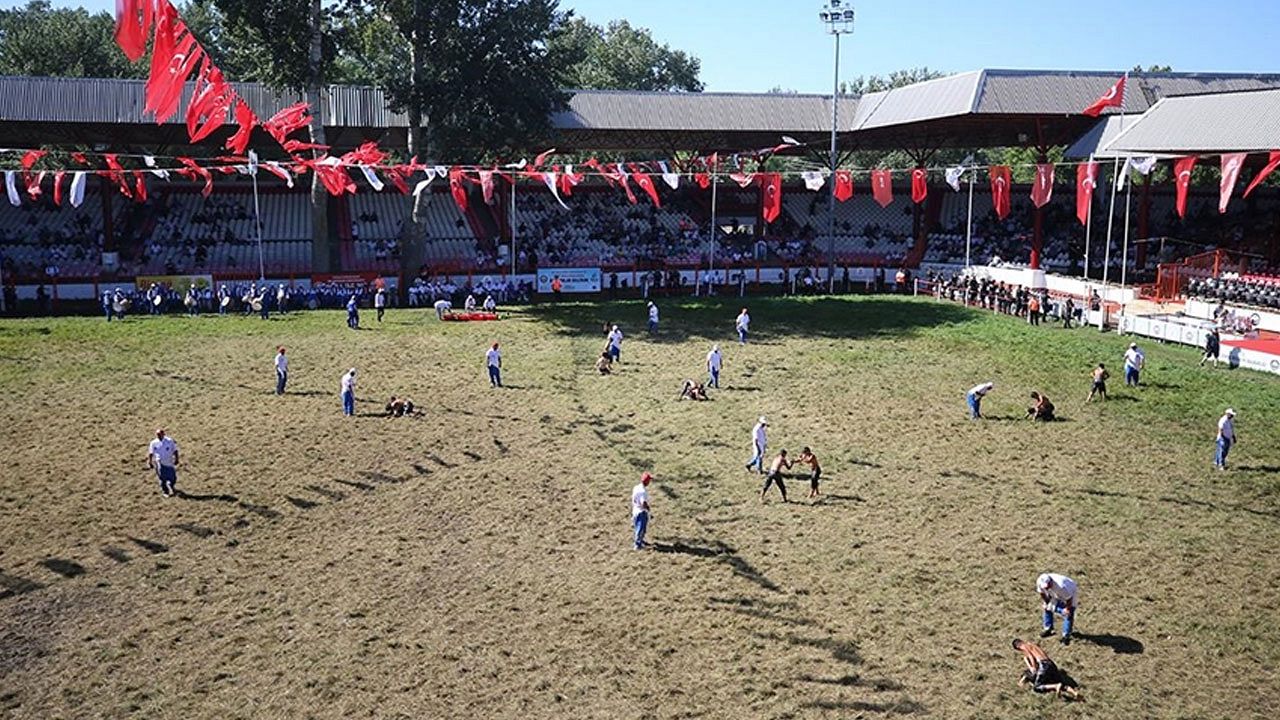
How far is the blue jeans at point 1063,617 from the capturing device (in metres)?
12.5

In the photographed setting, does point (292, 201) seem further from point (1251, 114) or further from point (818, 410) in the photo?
point (1251, 114)

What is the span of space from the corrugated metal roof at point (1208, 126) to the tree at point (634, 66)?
49.5m

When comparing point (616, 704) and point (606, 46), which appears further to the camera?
point (606, 46)

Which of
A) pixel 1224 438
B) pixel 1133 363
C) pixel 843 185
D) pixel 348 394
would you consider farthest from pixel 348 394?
pixel 843 185

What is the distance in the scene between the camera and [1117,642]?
12.5 meters

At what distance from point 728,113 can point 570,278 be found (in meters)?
11.8

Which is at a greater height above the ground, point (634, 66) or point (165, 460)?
point (634, 66)

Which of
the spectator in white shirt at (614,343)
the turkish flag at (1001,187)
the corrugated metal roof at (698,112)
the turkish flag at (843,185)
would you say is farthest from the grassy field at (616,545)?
the corrugated metal roof at (698,112)

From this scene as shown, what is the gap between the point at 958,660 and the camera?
12.1 m

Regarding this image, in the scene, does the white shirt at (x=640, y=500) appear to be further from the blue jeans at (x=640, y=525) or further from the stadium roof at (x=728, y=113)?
the stadium roof at (x=728, y=113)

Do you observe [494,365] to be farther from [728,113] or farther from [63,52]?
[63,52]

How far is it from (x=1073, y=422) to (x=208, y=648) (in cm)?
1791

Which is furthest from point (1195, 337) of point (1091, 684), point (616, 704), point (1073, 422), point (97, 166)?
point (97, 166)

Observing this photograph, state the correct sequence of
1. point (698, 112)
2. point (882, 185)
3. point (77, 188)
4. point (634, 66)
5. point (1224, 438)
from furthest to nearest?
point (634, 66), point (698, 112), point (882, 185), point (77, 188), point (1224, 438)
